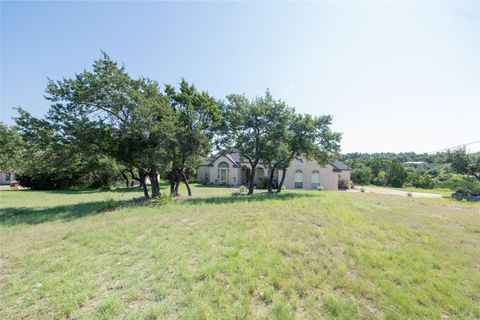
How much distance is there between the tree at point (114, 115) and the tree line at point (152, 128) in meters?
0.04

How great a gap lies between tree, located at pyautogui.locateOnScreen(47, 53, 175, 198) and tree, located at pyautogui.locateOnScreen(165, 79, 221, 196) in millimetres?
925

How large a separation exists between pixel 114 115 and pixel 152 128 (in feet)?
8.49

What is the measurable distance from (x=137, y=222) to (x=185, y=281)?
14.3 feet

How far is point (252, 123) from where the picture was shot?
15.8 m

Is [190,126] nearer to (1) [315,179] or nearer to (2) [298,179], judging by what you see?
(2) [298,179]

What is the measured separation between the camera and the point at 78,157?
1295 centimetres

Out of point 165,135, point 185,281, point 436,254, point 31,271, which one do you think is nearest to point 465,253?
point 436,254

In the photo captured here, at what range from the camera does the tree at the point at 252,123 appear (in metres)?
15.4

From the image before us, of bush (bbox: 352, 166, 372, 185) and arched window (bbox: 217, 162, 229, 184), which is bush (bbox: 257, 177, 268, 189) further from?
bush (bbox: 352, 166, 372, 185)

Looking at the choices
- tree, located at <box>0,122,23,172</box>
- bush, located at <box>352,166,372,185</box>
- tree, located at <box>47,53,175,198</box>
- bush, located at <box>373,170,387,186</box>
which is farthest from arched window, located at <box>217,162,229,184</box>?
bush, located at <box>373,170,387,186</box>

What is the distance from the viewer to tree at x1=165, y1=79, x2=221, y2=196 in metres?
13.6

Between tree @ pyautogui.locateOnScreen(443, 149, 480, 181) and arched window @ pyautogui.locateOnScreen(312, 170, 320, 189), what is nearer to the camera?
tree @ pyautogui.locateOnScreen(443, 149, 480, 181)

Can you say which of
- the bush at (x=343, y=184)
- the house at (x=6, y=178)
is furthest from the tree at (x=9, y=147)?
the bush at (x=343, y=184)

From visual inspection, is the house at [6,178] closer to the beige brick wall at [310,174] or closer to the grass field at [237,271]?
the grass field at [237,271]
